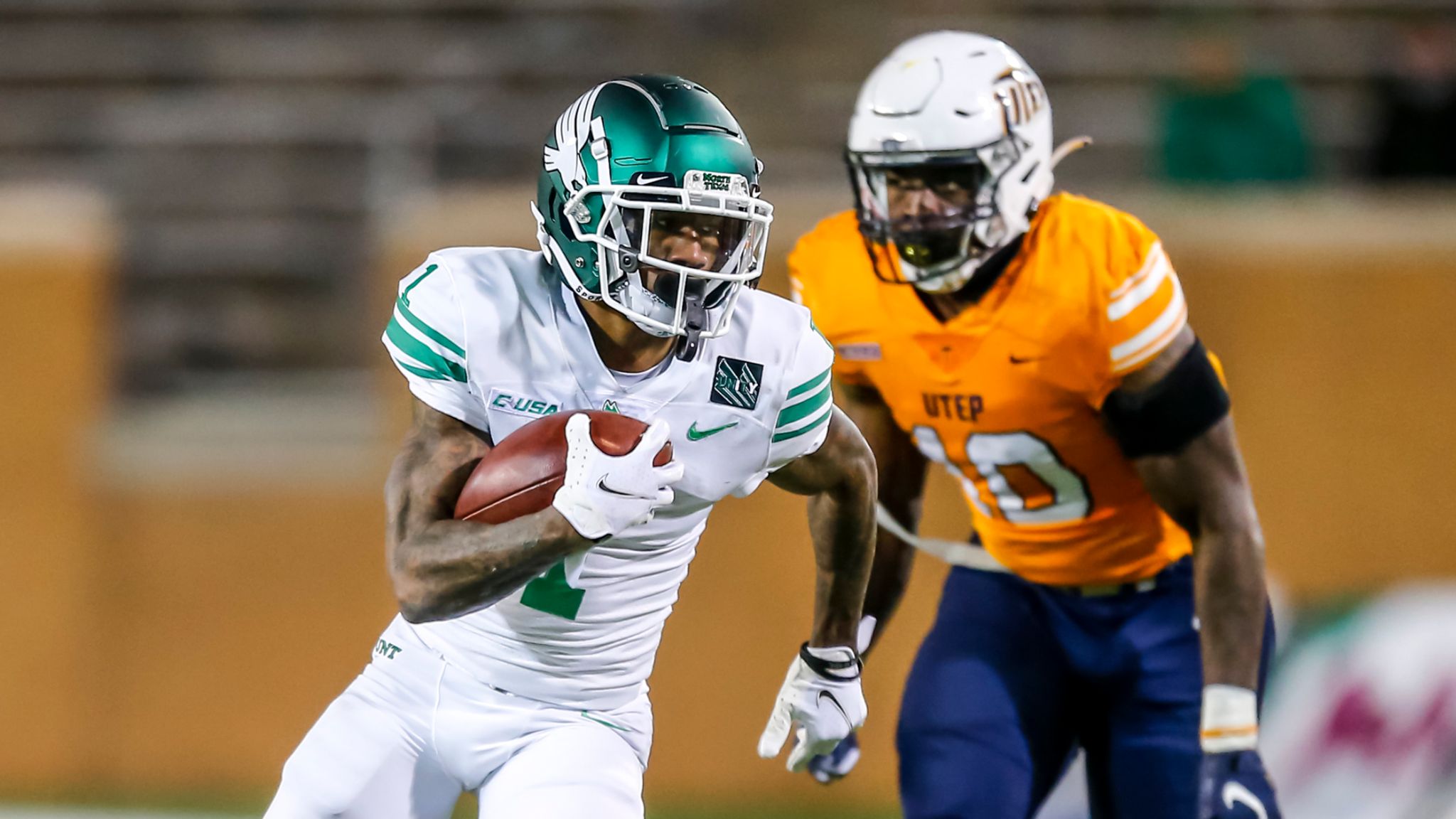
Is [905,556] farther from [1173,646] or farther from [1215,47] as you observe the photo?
[1215,47]

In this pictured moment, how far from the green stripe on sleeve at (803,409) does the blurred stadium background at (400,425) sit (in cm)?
276

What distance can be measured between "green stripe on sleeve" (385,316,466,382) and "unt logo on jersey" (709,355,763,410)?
409 millimetres

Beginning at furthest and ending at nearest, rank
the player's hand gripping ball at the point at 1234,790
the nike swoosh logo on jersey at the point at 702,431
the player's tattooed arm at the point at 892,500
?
1. the player's tattooed arm at the point at 892,500
2. the player's hand gripping ball at the point at 1234,790
3. the nike swoosh logo on jersey at the point at 702,431

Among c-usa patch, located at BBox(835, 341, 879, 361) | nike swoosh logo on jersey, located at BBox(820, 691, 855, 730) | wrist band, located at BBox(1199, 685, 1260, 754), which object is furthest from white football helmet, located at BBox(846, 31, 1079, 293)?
wrist band, located at BBox(1199, 685, 1260, 754)

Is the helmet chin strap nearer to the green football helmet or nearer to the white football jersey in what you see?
the green football helmet

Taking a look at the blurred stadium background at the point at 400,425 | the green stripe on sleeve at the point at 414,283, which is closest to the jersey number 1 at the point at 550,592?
the green stripe on sleeve at the point at 414,283

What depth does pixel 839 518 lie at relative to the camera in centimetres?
329

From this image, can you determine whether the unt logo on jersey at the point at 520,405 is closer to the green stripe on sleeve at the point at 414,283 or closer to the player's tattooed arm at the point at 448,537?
the player's tattooed arm at the point at 448,537

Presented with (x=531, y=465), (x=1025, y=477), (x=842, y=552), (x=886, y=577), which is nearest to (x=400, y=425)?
(x=886, y=577)

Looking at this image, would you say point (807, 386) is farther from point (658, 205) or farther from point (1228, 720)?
point (1228, 720)

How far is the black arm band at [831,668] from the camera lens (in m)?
3.41

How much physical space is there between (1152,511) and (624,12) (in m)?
5.10

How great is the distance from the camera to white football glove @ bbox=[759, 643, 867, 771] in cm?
341

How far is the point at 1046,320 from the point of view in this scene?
3.48 metres
